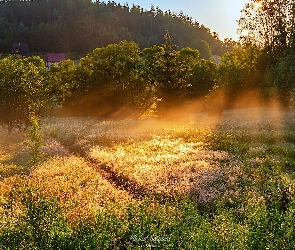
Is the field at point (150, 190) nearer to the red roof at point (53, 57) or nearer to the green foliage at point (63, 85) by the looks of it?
the green foliage at point (63, 85)

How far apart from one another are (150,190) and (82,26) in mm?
136227

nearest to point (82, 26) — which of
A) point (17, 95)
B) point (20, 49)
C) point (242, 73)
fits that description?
point (20, 49)

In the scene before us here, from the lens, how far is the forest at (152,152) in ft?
33.4

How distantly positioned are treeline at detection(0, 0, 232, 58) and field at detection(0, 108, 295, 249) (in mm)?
110254

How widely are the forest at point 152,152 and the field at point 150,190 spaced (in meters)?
0.06

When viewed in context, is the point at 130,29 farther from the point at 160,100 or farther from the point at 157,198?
the point at 157,198

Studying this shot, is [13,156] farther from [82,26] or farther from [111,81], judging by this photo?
[82,26]

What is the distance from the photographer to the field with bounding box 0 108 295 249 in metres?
9.65

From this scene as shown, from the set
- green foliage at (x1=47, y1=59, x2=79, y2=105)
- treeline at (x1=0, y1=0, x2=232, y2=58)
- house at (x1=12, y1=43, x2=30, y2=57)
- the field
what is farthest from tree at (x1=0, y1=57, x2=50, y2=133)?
treeline at (x1=0, y1=0, x2=232, y2=58)

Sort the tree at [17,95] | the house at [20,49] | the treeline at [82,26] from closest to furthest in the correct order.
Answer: the tree at [17,95], the house at [20,49], the treeline at [82,26]

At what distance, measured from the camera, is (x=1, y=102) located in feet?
105

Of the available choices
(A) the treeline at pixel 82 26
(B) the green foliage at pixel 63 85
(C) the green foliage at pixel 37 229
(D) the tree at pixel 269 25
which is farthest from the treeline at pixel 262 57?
(A) the treeline at pixel 82 26

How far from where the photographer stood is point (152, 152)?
24062mm

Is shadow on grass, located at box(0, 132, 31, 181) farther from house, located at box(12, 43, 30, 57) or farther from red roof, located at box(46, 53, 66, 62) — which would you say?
house, located at box(12, 43, 30, 57)
